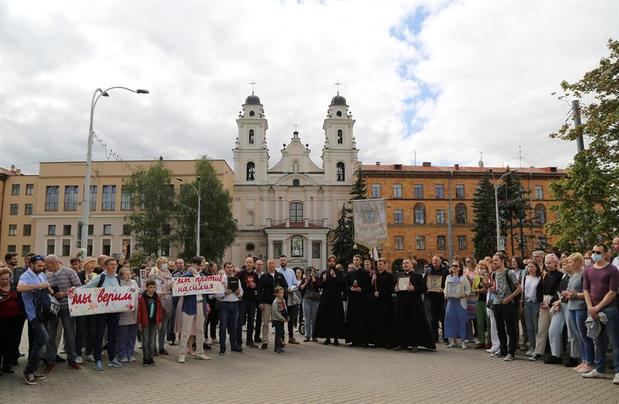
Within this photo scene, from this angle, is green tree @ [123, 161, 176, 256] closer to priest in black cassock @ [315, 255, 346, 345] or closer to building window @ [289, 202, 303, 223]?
building window @ [289, 202, 303, 223]

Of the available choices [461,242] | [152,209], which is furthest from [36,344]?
[461,242]

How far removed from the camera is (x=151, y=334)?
399 inches

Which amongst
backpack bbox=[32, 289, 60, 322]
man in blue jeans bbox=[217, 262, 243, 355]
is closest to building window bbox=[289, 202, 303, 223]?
man in blue jeans bbox=[217, 262, 243, 355]

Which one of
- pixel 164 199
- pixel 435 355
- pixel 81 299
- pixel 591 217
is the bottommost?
pixel 435 355

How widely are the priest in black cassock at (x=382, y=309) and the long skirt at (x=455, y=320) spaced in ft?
4.88

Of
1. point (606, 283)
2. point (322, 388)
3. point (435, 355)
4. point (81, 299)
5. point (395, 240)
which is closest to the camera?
point (322, 388)

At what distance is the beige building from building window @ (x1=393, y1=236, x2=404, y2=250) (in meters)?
22.9

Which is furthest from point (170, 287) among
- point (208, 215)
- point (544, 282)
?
point (208, 215)

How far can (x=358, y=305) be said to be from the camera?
1283 cm

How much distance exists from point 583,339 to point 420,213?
187ft

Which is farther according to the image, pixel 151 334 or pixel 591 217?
pixel 591 217

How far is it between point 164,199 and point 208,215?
199 inches

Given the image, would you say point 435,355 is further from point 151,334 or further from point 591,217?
point 591,217

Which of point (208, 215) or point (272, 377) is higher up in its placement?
point (208, 215)
